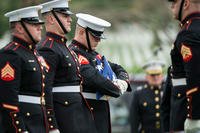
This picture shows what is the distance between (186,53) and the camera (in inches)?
396

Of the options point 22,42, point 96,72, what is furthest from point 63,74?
point 22,42

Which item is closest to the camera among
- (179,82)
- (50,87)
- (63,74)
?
(179,82)

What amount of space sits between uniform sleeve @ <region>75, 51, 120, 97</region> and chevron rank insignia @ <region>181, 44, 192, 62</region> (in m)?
1.95

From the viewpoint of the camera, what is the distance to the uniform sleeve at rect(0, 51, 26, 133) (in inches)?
403

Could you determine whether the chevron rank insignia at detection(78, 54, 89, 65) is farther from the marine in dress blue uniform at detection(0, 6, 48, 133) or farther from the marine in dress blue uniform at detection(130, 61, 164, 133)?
the marine in dress blue uniform at detection(130, 61, 164, 133)

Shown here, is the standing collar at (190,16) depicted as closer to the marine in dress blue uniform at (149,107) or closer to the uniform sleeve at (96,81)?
the uniform sleeve at (96,81)

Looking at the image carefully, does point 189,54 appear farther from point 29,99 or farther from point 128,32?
point 128,32

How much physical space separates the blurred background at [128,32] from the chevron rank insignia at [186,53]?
1110cm

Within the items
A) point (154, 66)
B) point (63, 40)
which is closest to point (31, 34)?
point (63, 40)

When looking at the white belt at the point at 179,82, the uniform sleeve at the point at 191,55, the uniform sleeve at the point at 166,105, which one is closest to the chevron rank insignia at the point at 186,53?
the uniform sleeve at the point at 191,55

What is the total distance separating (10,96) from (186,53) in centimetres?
189

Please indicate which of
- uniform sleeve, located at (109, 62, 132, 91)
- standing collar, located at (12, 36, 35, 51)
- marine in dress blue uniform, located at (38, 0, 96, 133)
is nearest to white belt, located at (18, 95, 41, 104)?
standing collar, located at (12, 36, 35, 51)

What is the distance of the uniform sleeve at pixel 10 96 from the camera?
403 inches

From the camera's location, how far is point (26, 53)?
420 inches
